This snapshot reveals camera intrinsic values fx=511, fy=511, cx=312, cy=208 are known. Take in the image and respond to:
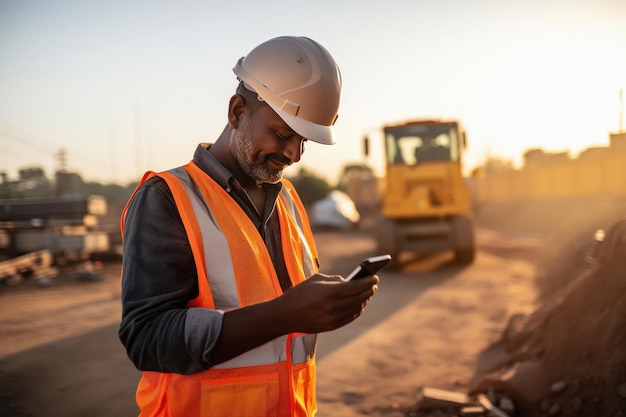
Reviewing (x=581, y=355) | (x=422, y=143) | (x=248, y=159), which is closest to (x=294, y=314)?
(x=248, y=159)

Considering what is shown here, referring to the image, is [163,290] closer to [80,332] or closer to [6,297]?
[80,332]

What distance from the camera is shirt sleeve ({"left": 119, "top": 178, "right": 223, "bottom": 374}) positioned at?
1368mm

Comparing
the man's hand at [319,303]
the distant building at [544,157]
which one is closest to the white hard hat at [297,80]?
the man's hand at [319,303]

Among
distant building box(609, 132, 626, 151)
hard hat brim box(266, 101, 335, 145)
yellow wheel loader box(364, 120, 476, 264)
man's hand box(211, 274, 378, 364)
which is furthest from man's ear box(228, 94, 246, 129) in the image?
yellow wheel loader box(364, 120, 476, 264)

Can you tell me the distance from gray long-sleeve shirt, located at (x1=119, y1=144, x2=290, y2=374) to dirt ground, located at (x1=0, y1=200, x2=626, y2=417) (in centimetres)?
270

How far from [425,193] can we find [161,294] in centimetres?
1065

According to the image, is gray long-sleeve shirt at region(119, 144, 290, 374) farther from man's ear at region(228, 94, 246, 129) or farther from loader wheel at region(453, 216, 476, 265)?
loader wheel at region(453, 216, 476, 265)

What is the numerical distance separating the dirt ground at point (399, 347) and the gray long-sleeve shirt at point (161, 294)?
2.70 meters

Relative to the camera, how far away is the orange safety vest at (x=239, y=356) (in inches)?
58.4

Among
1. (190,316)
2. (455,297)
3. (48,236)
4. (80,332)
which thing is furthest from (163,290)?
(48,236)

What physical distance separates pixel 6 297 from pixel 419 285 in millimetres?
7211

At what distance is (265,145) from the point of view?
176 centimetres

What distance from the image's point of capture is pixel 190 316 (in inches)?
54.2

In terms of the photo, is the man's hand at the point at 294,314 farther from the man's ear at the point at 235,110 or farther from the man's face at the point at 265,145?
the man's ear at the point at 235,110
